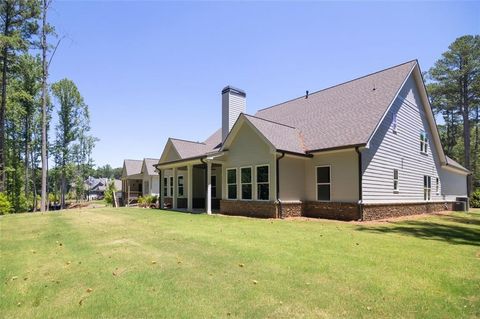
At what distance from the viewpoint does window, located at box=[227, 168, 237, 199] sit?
55.0 ft

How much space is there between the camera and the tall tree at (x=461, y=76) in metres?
34.1

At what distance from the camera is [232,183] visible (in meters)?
16.9

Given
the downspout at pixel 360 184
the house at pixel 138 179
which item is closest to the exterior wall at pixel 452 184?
the downspout at pixel 360 184

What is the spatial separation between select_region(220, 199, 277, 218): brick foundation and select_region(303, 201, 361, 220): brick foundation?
86.0 inches

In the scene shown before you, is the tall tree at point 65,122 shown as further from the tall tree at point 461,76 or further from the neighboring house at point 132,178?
the tall tree at point 461,76

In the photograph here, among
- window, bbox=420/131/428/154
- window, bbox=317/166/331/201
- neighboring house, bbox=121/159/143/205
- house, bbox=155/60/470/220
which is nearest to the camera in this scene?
house, bbox=155/60/470/220

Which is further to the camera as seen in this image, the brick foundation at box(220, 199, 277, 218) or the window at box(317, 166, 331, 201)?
the window at box(317, 166, 331, 201)

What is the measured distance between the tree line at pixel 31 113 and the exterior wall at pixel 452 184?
30.6 m

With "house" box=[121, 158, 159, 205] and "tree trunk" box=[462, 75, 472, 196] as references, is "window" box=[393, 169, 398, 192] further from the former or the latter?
"tree trunk" box=[462, 75, 472, 196]

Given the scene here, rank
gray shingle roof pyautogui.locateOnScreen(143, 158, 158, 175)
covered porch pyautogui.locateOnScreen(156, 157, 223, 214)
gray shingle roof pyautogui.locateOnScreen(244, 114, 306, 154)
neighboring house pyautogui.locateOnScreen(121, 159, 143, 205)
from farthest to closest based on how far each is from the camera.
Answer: neighboring house pyautogui.locateOnScreen(121, 159, 143, 205), gray shingle roof pyautogui.locateOnScreen(143, 158, 158, 175), covered porch pyautogui.locateOnScreen(156, 157, 223, 214), gray shingle roof pyautogui.locateOnScreen(244, 114, 306, 154)

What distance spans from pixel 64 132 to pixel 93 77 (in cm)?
2379

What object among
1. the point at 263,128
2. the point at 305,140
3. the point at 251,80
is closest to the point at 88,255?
the point at 263,128

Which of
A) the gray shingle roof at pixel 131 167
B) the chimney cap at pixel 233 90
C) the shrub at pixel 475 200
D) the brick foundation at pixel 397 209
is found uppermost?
the chimney cap at pixel 233 90

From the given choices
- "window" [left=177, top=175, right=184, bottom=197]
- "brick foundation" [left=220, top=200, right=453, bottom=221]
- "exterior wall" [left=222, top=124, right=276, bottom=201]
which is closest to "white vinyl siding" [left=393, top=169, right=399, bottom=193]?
"brick foundation" [left=220, top=200, right=453, bottom=221]
